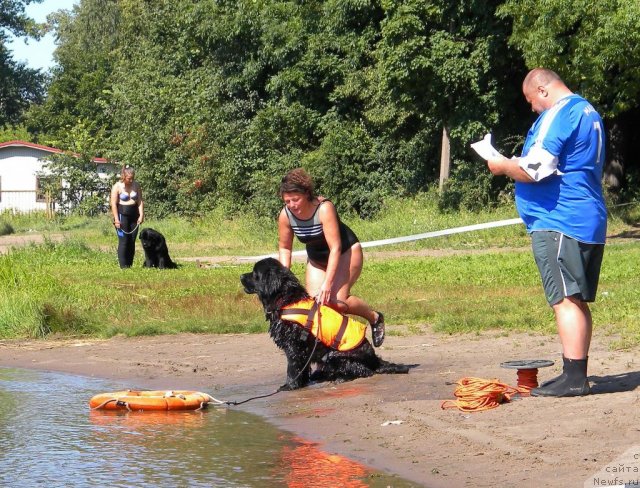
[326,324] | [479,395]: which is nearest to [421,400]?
[479,395]

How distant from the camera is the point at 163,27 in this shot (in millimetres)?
47562

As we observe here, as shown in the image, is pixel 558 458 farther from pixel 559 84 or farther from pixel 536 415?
pixel 559 84

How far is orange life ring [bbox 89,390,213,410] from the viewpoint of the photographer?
8.59m

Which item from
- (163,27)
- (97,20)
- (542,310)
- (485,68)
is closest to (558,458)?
(542,310)

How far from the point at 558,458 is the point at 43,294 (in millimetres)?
9192

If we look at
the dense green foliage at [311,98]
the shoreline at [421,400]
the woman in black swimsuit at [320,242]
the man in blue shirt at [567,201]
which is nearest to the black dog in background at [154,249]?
the shoreline at [421,400]

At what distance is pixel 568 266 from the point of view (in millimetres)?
6984

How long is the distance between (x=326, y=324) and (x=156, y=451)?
209 centimetres

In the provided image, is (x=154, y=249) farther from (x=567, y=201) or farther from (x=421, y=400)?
(x=567, y=201)

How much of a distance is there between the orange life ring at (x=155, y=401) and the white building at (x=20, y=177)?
4374 centimetres

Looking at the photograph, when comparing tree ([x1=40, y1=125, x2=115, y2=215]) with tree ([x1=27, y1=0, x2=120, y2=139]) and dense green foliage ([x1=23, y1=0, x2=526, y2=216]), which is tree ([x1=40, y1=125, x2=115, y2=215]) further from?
tree ([x1=27, y1=0, x2=120, y2=139])

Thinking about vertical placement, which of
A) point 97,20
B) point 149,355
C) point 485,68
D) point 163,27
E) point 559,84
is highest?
point 97,20

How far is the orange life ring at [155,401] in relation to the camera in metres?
8.59

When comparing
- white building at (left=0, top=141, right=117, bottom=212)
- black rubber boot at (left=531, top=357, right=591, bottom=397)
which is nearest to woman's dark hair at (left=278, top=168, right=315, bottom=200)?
black rubber boot at (left=531, top=357, right=591, bottom=397)
